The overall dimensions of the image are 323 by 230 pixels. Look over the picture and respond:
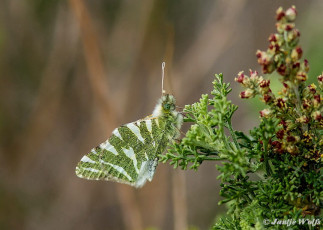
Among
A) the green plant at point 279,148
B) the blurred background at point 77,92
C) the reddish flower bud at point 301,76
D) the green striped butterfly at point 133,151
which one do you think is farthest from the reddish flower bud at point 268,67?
the blurred background at point 77,92

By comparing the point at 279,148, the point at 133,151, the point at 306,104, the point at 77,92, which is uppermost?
the point at 77,92

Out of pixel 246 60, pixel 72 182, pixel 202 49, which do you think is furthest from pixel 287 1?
pixel 72 182

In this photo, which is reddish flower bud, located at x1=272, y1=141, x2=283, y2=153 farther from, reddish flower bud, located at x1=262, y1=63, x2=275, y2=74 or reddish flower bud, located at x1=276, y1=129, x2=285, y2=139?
reddish flower bud, located at x1=262, y1=63, x2=275, y2=74

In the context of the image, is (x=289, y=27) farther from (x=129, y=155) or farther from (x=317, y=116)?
(x=129, y=155)

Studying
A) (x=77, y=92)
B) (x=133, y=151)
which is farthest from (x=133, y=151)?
(x=77, y=92)

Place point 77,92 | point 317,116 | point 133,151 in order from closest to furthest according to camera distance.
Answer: point 317,116, point 133,151, point 77,92

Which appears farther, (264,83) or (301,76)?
(264,83)

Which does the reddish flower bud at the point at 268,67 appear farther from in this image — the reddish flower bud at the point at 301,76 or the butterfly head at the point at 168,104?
the butterfly head at the point at 168,104

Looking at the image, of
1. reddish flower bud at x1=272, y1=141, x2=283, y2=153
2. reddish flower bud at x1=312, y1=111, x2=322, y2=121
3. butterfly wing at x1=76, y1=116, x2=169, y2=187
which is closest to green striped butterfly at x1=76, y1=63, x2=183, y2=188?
butterfly wing at x1=76, y1=116, x2=169, y2=187

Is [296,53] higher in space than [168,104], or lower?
lower
